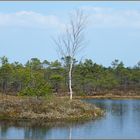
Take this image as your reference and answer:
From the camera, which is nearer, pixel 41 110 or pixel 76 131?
pixel 76 131

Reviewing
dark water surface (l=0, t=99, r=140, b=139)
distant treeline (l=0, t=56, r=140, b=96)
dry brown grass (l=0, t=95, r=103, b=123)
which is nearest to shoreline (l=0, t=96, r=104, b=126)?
dry brown grass (l=0, t=95, r=103, b=123)

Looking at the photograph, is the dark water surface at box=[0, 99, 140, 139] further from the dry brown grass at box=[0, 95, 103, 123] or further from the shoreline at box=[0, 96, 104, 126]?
the dry brown grass at box=[0, 95, 103, 123]

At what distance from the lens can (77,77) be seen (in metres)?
65.8

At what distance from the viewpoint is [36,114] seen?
24.7 meters

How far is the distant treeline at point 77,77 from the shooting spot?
5469cm

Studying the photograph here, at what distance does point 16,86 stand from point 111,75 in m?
21.5

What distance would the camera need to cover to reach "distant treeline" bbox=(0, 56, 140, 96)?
54.7 m

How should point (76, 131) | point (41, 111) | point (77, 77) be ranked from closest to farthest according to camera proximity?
point (76, 131)
point (41, 111)
point (77, 77)

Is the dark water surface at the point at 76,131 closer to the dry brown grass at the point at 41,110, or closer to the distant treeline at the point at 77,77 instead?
the dry brown grass at the point at 41,110

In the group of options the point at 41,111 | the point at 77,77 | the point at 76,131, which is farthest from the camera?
the point at 77,77

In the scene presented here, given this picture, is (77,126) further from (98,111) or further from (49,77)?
(49,77)

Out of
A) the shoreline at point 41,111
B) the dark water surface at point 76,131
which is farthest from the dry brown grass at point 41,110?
the dark water surface at point 76,131

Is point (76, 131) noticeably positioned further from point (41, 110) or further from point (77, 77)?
point (77, 77)

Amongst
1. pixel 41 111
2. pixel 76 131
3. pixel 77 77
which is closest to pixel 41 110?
pixel 41 111
